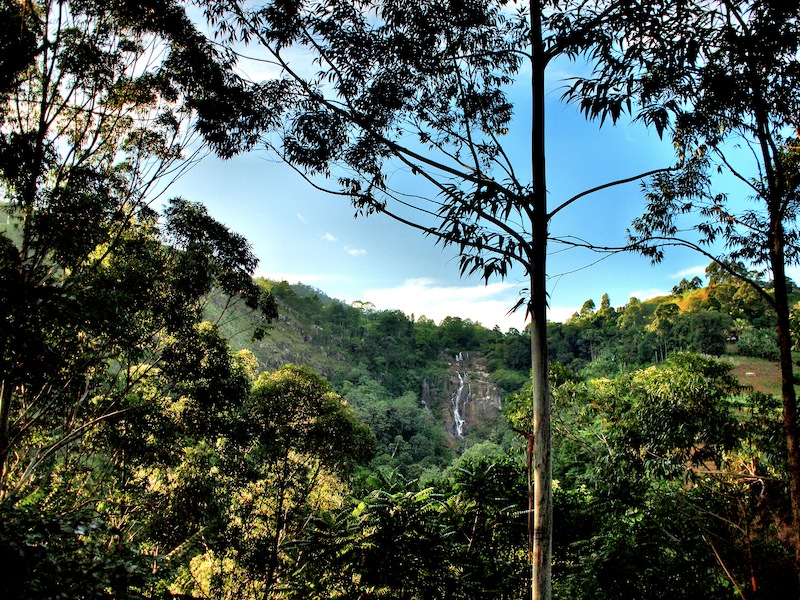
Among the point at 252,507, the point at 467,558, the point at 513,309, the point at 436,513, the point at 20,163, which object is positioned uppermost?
the point at 20,163

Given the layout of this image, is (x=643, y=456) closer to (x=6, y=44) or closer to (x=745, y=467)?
(x=745, y=467)

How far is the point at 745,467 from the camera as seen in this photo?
6008 millimetres

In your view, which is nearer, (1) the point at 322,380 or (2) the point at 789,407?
(2) the point at 789,407

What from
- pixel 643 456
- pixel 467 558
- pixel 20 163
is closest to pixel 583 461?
pixel 643 456

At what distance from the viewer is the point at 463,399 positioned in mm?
51906

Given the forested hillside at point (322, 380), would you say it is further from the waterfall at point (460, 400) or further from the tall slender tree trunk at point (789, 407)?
the waterfall at point (460, 400)

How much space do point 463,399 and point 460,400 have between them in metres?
0.40

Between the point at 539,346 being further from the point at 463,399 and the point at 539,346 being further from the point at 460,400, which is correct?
the point at 463,399

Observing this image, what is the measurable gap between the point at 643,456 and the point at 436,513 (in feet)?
13.1

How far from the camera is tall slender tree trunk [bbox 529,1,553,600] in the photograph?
2717mm

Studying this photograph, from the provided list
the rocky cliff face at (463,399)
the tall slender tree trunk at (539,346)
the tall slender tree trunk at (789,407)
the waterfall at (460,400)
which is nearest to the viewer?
the tall slender tree trunk at (539,346)

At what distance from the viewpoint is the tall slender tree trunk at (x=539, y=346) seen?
8.91 feet

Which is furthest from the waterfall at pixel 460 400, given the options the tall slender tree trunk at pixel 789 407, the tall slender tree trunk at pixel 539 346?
the tall slender tree trunk at pixel 539 346

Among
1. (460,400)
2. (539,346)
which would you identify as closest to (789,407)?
(539,346)
